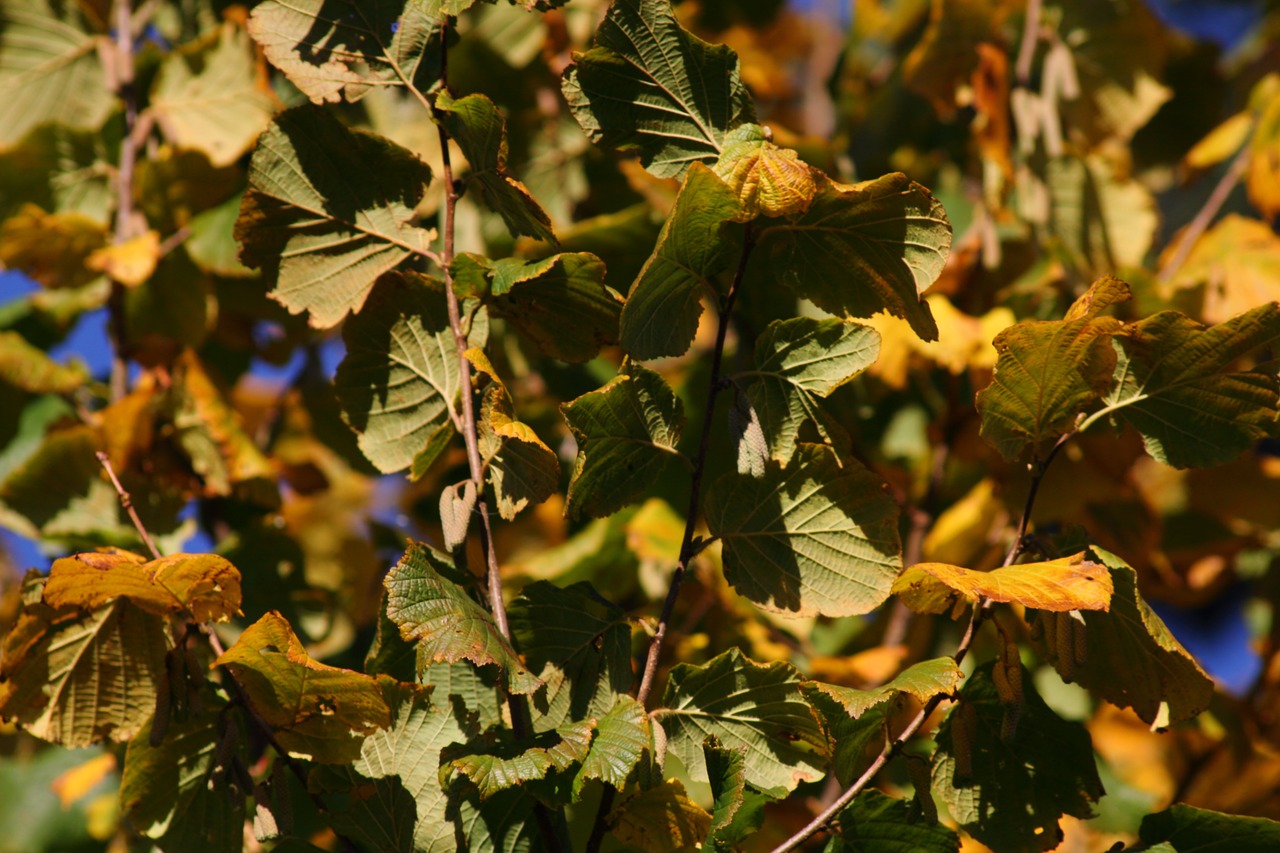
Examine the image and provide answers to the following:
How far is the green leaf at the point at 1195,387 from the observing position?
0.67 meters

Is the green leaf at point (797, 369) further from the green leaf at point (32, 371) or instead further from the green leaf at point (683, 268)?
the green leaf at point (32, 371)

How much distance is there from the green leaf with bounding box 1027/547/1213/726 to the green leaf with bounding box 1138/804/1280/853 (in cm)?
5

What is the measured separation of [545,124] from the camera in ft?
5.11

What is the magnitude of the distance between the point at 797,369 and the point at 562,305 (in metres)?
0.16

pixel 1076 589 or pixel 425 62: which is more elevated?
pixel 425 62

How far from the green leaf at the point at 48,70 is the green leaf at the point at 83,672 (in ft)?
2.75

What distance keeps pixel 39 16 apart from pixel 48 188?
0.76 ft

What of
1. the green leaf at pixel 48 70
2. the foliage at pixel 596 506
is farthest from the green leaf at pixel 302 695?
the green leaf at pixel 48 70

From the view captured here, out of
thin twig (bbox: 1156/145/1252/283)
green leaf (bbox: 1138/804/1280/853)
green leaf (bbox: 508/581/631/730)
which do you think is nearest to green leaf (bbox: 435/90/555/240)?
green leaf (bbox: 508/581/631/730)

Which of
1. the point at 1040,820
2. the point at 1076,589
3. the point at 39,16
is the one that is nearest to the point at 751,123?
the point at 1076,589

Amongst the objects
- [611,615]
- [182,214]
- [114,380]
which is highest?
[611,615]

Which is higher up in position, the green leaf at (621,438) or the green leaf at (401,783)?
the green leaf at (621,438)

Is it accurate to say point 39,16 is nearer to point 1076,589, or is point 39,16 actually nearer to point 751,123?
point 751,123

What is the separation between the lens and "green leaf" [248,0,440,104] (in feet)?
2.46
